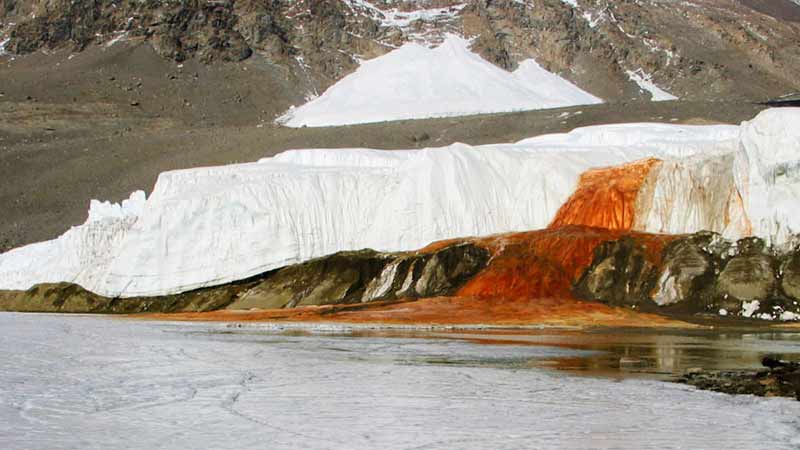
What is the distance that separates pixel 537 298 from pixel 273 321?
32.4ft

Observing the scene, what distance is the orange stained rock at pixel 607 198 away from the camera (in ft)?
150

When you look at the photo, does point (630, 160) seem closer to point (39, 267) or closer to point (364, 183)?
point (364, 183)

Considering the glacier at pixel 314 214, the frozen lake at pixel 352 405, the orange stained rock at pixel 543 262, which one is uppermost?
the glacier at pixel 314 214

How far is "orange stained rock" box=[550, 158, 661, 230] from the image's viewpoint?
4575cm

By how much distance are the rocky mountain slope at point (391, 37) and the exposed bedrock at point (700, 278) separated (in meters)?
102

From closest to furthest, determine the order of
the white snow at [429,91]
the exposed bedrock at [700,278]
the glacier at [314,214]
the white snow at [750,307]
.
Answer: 1. the white snow at [750,307]
2. the exposed bedrock at [700,278]
3. the glacier at [314,214]
4. the white snow at [429,91]

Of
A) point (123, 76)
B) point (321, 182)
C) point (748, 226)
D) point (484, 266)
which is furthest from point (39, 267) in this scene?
point (123, 76)

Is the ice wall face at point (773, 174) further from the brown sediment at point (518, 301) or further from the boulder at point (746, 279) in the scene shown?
the brown sediment at point (518, 301)

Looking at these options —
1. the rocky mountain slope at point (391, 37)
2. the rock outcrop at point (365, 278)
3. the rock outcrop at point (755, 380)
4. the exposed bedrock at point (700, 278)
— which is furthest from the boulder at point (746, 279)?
the rocky mountain slope at point (391, 37)

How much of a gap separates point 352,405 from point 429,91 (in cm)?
10392

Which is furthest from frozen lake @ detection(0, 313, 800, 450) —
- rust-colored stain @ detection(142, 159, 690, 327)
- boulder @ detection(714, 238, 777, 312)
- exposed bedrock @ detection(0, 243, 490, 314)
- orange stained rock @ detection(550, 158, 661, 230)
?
orange stained rock @ detection(550, 158, 661, 230)

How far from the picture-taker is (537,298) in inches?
1555

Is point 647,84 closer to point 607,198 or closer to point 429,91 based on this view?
point 429,91

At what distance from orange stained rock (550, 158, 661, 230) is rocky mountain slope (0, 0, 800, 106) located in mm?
93163
